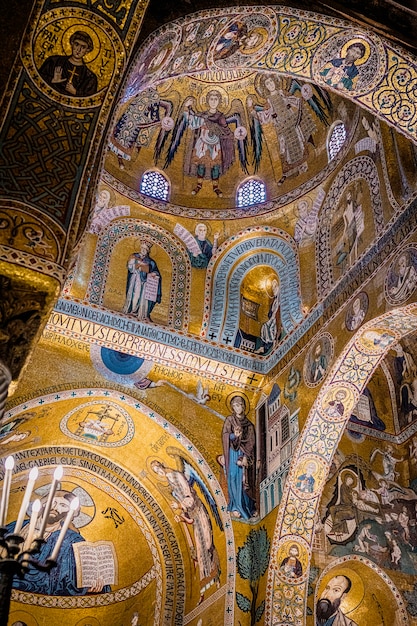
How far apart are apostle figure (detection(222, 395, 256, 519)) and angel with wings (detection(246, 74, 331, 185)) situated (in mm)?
4166

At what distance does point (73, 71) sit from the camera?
6.23 meters

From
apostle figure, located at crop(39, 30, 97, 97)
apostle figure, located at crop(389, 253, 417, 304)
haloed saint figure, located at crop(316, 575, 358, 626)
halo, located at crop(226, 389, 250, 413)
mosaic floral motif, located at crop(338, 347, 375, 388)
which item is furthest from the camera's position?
halo, located at crop(226, 389, 250, 413)

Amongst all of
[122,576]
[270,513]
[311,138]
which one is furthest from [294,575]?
[311,138]

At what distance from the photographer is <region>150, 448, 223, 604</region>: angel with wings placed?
11078mm

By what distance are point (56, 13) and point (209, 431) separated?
7.11 meters

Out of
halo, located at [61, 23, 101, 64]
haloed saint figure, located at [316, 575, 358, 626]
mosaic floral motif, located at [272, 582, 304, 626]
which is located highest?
halo, located at [61, 23, 101, 64]

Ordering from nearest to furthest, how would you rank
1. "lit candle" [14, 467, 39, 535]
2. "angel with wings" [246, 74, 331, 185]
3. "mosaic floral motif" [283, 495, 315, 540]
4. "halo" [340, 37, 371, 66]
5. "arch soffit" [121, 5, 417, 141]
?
"lit candle" [14, 467, 39, 535]
"arch soffit" [121, 5, 417, 141]
"halo" [340, 37, 371, 66]
"mosaic floral motif" [283, 495, 315, 540]
"angel with wings" [246, 74, 331, 185]

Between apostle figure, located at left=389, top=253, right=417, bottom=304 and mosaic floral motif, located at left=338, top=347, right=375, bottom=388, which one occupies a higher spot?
apostle figure, located at left=389, top=253, right=417, bottom=304

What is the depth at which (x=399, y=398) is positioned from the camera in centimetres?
1277

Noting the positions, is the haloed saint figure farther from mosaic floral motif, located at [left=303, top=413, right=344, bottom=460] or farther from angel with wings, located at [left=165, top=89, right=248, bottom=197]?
angel with wings, located at [left=165, top=89, right=248, bottom=197]

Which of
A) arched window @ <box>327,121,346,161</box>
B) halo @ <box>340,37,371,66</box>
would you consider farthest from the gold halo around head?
halo @ <box>340,37,371,66</box>

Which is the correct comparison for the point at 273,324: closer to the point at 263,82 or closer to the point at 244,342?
the point at 244,342

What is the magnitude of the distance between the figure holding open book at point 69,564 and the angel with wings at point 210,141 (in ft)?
19.9

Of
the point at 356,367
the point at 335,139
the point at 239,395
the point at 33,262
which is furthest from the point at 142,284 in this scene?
the point at 33,262
